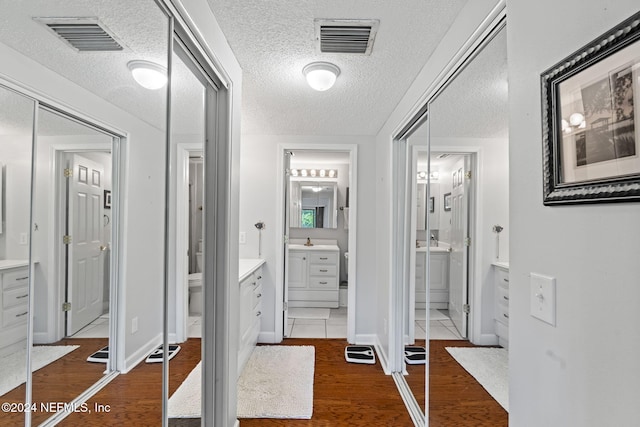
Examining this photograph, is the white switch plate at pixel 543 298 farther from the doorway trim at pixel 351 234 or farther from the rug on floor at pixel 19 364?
the doorway trim at pixel 351 234

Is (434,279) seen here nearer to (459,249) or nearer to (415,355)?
(459,249)

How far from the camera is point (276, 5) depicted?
52.6 inches

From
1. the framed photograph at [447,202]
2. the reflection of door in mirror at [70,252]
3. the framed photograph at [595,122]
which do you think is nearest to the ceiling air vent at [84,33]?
the reflection of door in mirror at [70,252]

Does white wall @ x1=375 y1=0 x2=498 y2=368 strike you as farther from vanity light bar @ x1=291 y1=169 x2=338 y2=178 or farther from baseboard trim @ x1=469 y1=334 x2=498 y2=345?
vanity light bar @ x1=291 y1=169 x2=338 y2=178

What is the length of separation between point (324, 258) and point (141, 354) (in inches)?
136

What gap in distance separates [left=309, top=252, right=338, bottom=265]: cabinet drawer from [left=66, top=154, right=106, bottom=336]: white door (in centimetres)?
365

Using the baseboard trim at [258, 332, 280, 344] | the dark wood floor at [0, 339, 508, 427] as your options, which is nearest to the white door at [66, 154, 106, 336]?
the dark wood floor at [0, 339, 508, 427]

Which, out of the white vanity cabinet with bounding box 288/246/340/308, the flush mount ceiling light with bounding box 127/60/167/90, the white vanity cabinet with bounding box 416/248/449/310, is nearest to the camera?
the flush mount ceiling light with bounding box 127/60/167/90

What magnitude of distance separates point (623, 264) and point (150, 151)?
4.14ft

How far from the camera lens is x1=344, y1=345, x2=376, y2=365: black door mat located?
2.85m

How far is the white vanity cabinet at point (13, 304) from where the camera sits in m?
0.48

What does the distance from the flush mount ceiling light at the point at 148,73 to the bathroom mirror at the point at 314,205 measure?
13.0 ft

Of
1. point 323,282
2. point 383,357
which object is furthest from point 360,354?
point 323,282

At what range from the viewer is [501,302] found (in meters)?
1.12
